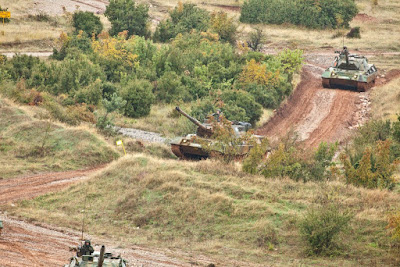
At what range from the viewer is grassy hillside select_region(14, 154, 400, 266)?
19859mm

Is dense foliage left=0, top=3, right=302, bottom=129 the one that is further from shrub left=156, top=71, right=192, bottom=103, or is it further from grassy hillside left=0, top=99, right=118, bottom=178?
grassy hillside left=0, top=99, right=118, bottom=178

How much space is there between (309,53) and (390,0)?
857 inches

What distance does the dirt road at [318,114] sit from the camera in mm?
37531

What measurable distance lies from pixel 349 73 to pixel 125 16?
19.3 metres

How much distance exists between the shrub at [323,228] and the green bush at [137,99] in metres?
19.7

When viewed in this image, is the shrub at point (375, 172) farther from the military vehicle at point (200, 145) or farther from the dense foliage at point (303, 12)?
the dense foliage at point (303, 12)

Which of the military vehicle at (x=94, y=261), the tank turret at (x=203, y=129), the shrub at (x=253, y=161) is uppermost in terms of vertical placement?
the military vehicle at (x=94, y=261)

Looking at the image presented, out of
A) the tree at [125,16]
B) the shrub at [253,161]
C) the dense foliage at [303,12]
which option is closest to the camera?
the shrub at [253,161]

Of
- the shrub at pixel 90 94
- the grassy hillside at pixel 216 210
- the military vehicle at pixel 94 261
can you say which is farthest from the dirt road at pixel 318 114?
the military vehicle at pixel 94 261

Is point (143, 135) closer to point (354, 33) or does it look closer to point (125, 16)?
point (125, 16)

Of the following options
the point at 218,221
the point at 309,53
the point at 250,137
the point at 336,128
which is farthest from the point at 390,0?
the point at 218,221

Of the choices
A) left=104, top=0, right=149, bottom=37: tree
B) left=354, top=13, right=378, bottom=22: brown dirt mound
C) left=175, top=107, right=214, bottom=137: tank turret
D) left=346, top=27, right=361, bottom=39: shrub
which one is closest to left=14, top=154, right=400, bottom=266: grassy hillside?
left=175, top=107, right=214, bottom=137: tank turret

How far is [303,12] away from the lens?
62.9m

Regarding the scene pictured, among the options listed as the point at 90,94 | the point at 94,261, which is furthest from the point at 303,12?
the point at 94,261
